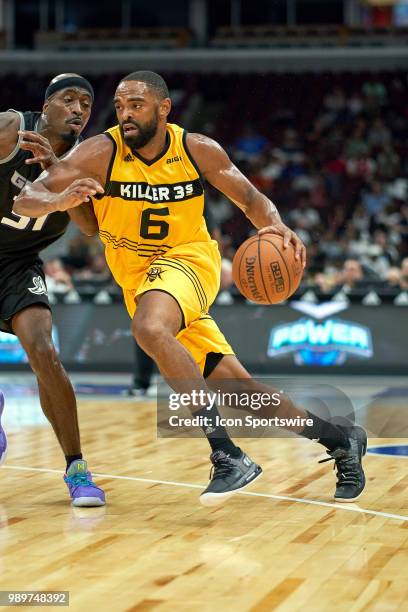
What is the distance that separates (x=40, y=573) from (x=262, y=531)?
108cm

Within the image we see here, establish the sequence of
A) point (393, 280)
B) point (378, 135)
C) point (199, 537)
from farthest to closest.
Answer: point (378, 135) → point (393, 280) → point (199, 537)

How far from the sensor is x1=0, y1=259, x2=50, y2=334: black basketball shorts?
16.6 ft

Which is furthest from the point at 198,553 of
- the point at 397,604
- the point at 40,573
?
the point at 397,604

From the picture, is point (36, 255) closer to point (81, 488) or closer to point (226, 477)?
point (81, 488)

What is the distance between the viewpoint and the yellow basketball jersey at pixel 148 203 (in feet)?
15.7

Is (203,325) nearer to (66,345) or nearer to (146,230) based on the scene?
(146,230)

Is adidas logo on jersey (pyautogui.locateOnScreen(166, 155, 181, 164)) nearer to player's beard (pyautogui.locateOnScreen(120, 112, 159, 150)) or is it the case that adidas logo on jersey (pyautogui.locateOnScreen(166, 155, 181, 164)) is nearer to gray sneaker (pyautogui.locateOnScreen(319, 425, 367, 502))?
player's beard (pyautogui.locateOnScreen(120, 112, 159, 150))

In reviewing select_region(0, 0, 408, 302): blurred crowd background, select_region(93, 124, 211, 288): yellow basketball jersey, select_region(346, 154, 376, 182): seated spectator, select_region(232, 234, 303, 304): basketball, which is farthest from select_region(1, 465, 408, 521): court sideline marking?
select_region(346, 154, 376, 182): seated spectator

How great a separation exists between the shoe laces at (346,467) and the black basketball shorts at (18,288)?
5.20 feet

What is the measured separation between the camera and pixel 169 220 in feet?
15.8

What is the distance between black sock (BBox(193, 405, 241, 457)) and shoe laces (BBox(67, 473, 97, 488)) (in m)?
0.68

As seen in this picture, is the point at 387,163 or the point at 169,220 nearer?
the point at 169,220

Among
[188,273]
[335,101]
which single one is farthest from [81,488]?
[335,101]

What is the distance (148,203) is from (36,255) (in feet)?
2.84
